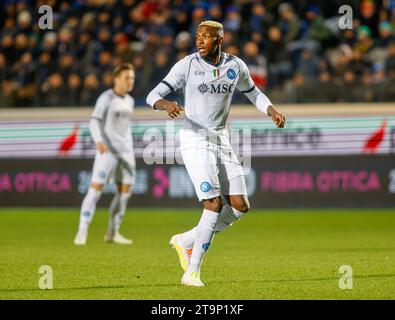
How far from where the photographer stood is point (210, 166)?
370 inches

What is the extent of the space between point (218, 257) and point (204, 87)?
337 cm

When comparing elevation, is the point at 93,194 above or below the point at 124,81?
below

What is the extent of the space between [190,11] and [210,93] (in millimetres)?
13003

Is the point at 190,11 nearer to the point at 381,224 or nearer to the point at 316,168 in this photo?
the point at 316,168

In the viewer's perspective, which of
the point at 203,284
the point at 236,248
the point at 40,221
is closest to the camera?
the point at 203,284

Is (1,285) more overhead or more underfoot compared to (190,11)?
more underfoot

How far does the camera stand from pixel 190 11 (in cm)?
2227

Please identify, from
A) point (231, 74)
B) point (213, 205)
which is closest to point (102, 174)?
point (231, 74)

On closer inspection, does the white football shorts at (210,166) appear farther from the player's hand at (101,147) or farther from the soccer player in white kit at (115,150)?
the soccer player in white kit at (115,150)

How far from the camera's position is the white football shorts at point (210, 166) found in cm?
936

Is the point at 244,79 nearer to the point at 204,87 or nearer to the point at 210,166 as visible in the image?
the point at 204,87

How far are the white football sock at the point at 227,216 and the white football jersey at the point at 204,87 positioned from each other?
81cm

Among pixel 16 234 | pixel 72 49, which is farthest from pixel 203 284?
pixel 72 49

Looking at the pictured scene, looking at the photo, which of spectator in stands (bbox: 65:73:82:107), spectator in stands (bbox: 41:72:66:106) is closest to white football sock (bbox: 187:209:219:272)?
spectator in stands (bbox: 65:73:82:107)
